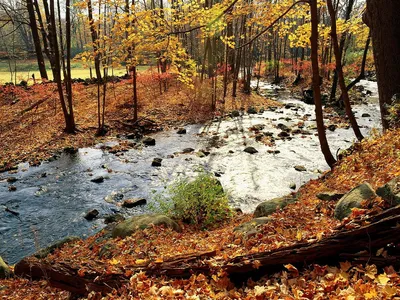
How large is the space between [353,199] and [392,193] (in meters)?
0.93

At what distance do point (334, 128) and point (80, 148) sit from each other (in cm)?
1321

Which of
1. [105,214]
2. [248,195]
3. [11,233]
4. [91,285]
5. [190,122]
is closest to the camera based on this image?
[91,285]

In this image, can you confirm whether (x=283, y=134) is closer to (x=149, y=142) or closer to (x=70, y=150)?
(x=149, y=142)

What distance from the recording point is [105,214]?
888 cm

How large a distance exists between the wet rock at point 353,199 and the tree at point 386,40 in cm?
306

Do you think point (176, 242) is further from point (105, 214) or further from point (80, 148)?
point (80, 148)

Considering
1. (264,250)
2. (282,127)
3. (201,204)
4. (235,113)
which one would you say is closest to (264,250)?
(264,250)

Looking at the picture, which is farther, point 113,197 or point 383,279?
point 113,197

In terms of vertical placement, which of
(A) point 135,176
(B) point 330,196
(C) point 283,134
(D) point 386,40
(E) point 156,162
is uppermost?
(D) point 386,40

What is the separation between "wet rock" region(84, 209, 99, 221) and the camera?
870 centimetres

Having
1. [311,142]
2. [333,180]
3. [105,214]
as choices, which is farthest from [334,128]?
[105,214]

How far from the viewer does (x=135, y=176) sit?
37.4 feet

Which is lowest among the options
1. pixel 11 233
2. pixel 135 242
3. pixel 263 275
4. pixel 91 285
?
pixel 11 233

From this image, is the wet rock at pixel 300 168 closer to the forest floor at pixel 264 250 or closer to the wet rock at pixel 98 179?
the forest floor at pixel 264 250
